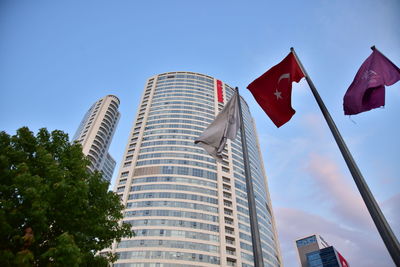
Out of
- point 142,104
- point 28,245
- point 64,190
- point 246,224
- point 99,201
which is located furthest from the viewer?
point 142,104

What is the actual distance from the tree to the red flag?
286 inches

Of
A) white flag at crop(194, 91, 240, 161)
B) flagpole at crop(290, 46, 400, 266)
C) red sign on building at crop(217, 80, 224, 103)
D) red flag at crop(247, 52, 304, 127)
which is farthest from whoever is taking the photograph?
red sign on building at crop(217, 80, 224, 103)

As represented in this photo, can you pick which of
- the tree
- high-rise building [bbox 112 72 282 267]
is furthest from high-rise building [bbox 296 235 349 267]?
the tree

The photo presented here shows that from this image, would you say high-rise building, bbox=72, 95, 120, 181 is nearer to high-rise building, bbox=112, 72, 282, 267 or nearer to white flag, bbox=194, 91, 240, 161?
high-rise building, bbox=112, 72, 282, 267

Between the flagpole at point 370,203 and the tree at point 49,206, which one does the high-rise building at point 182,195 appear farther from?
the flagpole at point 370,203

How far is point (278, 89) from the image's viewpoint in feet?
31.7

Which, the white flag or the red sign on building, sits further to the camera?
the red sign on building

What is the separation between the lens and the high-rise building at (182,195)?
52312mm

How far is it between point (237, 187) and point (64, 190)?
64732 mm

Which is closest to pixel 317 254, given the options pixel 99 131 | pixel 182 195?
pixel 182 195

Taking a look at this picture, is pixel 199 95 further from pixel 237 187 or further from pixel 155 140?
pixel 237 187

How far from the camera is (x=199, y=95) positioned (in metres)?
93.6

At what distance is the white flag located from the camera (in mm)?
8845

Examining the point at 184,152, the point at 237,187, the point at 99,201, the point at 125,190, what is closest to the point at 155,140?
the point at 184,152
